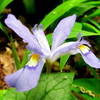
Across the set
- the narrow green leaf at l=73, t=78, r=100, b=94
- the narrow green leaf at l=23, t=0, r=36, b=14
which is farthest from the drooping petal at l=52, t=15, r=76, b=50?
the narrow green leaf at l=23, t=0, r=36, b=14

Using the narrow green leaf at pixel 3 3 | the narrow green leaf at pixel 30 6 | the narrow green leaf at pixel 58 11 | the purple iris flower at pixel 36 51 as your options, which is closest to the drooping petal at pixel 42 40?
the purple iris flower at pixel 36 51

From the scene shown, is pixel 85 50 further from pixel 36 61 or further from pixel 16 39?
pixel 16 39

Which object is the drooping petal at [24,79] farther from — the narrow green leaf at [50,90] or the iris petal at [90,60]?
the iris petal at [90,60]

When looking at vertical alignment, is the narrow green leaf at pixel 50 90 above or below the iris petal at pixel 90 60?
below

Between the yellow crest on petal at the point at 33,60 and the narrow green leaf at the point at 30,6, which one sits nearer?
the yellow crest on petal at the point at 33,60

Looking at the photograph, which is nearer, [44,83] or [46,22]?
[44,83]

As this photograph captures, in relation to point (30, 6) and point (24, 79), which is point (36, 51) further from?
point (30, 6)

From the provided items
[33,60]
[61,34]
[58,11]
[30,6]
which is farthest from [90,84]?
[30,6]

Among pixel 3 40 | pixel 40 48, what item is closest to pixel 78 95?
pixel 40 48

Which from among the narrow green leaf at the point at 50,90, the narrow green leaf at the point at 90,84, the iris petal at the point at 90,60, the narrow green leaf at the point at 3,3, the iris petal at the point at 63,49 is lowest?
the narrow green leaf at the point at 90,84
